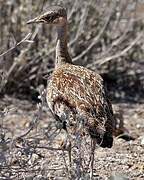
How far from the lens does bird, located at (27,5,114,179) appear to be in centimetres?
488

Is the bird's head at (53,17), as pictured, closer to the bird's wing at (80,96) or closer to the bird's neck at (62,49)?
the bird's neck at (62,49)

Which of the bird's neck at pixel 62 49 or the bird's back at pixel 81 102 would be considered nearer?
the bird's back at pixel 81 102

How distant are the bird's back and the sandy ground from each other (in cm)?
22

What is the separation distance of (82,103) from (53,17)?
129cm

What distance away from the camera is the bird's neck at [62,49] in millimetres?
Result: 6105

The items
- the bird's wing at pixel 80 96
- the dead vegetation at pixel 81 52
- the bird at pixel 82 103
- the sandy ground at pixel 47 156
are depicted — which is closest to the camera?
the sandy ground at pixel 47 156

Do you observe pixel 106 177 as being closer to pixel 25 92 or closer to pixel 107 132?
pixel 107 132

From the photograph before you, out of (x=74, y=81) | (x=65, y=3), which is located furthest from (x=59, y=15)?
(x=65, y=3)

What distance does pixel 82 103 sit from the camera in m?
5.10

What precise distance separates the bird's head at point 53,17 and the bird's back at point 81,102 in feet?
1.90

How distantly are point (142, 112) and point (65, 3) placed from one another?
68.8 inches

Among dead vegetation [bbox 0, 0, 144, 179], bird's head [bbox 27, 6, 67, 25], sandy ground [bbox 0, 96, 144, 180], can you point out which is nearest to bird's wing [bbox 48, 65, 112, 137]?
sandy ground [bbox 0, 96, 144, 180]

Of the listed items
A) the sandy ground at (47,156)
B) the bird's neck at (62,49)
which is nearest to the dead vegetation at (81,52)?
the sandy ground at (47,156)

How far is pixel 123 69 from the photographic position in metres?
10.1
